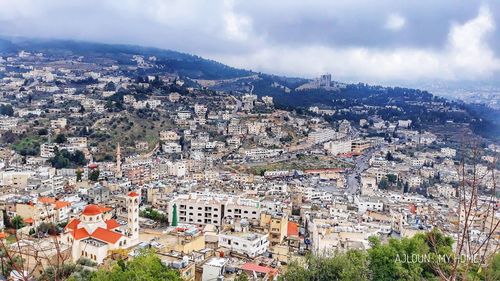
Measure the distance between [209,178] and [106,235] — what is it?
40.5ft

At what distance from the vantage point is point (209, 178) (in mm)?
23141

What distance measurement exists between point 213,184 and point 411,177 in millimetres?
12158

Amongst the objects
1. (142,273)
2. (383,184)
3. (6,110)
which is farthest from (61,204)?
(6,110)

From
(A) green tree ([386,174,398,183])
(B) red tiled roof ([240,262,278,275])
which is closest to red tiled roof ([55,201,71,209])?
(B) red tiled roof ([240,262,278,275])

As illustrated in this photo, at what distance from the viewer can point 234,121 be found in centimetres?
3616

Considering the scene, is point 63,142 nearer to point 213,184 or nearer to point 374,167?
point 213,184

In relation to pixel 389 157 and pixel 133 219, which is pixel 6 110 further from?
pixel 389 157

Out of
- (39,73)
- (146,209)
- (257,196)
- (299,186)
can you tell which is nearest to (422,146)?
(299,186)

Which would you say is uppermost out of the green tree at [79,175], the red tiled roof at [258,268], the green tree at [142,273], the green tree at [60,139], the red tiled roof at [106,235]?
the green tree at [142,273]

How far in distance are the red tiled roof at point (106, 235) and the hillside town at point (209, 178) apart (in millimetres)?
22

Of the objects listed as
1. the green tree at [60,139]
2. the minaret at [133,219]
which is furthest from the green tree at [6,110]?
the minaret at [133,219]

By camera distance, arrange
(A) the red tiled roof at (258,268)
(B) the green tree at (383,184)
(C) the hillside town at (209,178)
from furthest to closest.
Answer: (B) the green tree at (383,184), (C) the hillside town at (209,178), (A) the red tiled roof at (258,268)

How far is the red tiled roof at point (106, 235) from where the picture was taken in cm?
1077

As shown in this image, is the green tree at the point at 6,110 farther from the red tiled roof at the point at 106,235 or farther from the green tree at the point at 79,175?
the red tiled roof at the point at 106,235
